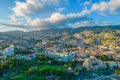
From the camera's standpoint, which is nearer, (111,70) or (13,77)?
(13,77)

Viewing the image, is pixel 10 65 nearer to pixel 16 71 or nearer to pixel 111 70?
pixel 16 71

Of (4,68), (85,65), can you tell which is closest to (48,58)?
(85,65)

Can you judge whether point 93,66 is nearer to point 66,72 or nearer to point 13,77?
point 66,72

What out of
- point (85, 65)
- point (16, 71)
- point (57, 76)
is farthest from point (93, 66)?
point (16, 71)

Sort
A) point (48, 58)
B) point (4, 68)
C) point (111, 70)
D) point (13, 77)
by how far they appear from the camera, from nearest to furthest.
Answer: point (13, 77), point (4, 68), point (111, 70), point (48, 58)

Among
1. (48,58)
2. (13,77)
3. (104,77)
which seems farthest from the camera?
(48,58)

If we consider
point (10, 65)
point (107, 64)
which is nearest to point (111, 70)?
point (107, 64)

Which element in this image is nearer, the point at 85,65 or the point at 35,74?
the point at 35,74

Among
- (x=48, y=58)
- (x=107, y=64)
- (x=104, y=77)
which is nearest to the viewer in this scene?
(x=104, y=77)

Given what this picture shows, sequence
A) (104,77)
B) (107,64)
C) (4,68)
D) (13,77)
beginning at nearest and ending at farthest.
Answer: (13,77) < (104,77) < (4,68) < (107,64)
